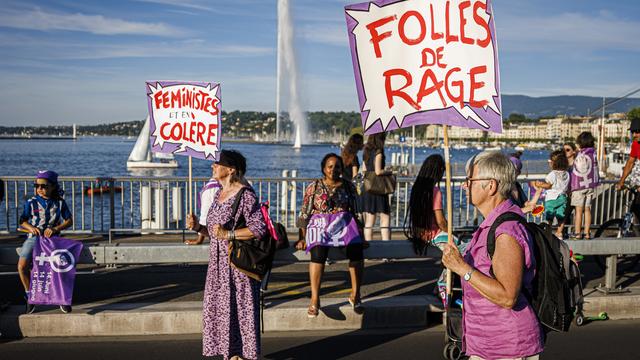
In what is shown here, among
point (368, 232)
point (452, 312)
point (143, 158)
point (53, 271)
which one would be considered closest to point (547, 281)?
point (452, 312)

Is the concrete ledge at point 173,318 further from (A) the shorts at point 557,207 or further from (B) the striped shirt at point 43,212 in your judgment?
(A) the shorts at point 557,207

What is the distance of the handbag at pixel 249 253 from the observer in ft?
17.0

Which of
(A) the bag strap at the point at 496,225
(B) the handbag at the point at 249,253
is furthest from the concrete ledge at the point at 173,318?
(A) the bag strap at the point at 496,225

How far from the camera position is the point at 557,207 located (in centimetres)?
980

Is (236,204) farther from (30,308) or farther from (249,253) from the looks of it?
(30,308)

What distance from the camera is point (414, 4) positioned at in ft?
15.6

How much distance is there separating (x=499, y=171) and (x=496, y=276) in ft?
1.94

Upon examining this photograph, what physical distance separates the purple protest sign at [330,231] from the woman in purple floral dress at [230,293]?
138 centimetres

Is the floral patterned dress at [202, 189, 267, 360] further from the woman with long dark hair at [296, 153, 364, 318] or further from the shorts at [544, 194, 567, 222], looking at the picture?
the shorts at [544, 194, 567, 222]

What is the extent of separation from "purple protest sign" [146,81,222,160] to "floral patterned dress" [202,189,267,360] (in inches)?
84.1

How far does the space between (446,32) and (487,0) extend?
1.23 ft

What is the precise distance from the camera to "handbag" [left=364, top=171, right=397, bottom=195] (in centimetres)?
939

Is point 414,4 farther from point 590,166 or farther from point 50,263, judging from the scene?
point 590,166

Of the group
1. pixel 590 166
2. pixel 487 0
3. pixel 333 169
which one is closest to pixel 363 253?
pixel 333 169
